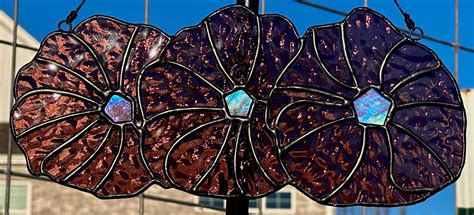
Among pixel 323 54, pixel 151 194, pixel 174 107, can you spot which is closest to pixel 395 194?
→ pixel 323 54

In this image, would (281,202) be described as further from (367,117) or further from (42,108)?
(42,108)

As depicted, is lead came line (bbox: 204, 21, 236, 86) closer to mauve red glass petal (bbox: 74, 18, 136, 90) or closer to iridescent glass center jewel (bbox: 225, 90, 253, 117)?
iridescent glass center jewel (bbox: 225, 90, 253, 117)

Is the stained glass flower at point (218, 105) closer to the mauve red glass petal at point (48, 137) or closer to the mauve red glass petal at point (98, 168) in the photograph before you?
the mauve red glass petal at point (98, 168)

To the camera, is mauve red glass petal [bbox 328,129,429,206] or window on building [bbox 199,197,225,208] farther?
window on building [bbox 199,197,225,208]

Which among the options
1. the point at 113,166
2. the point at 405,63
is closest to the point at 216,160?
the point at 113,166

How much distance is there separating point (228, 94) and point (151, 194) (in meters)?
3.31

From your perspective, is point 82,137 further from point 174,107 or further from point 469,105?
point 469,105

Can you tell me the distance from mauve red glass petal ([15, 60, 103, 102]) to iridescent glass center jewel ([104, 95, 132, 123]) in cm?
7

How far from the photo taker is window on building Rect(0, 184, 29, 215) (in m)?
7.55


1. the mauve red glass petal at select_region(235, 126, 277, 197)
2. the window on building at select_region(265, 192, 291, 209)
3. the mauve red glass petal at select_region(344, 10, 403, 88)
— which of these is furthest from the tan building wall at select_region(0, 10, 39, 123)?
the mauve red glass petal at select_region(344, 10, 403, 88)

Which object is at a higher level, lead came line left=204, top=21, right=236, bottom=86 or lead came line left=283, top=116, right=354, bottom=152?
lead came line left=204, top=21, right=236, bottom=86

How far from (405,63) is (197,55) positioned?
1.21 meters

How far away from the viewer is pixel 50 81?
502cm

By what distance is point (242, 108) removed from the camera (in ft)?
15.8
